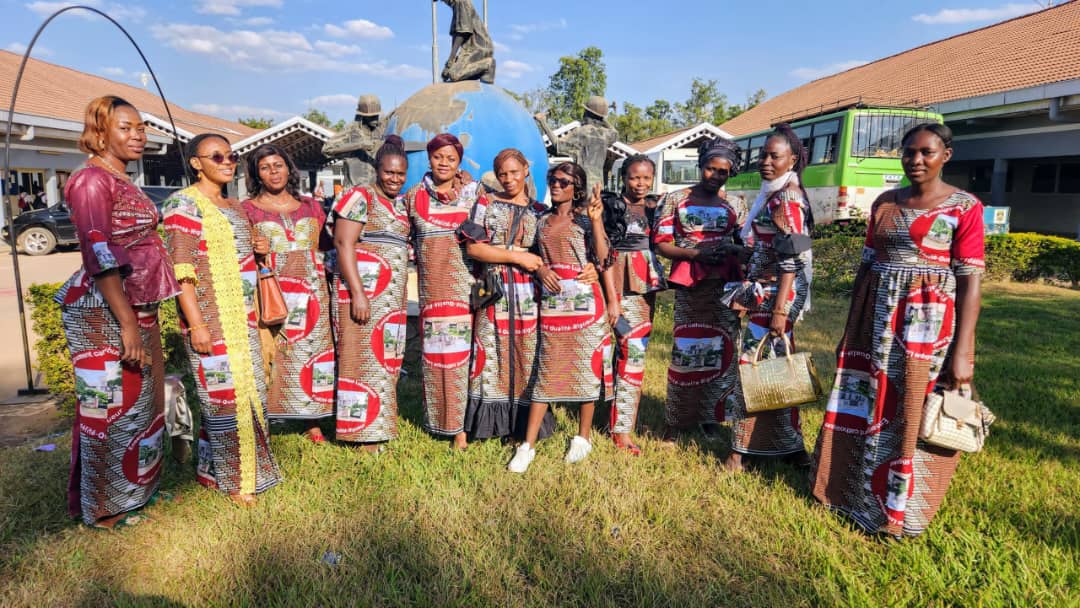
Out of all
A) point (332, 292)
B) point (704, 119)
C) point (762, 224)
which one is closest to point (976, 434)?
point (762, 224)

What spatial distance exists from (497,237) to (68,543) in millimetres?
2613

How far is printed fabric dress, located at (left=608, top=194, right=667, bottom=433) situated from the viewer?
3885 millimetres

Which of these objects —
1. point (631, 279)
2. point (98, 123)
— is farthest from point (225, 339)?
point (631, 279)

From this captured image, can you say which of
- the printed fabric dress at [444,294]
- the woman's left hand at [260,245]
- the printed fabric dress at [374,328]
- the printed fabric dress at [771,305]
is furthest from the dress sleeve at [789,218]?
the woman's left hand at [260,245]

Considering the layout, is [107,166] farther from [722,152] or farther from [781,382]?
[781,382]

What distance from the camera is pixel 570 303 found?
12.1ft

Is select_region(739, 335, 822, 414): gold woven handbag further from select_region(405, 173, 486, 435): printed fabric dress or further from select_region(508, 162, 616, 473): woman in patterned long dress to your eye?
select_region(405, 173, 486, 435): printed fabric dress

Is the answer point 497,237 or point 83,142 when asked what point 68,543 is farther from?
point 497,237

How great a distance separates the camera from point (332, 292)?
3951mm

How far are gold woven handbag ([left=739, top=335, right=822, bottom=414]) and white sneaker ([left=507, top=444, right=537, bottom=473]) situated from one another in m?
1.30

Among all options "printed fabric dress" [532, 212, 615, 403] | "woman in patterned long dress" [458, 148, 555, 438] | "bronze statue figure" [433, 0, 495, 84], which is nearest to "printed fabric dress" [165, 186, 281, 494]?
"woman in patterned long dress" [458, 148, 555, 438]

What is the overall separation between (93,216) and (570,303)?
2.36 m

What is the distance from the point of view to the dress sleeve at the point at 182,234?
3.09 metres

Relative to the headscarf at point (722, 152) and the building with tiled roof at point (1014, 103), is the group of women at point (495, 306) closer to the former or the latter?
the headscarf at point (722, 152)
